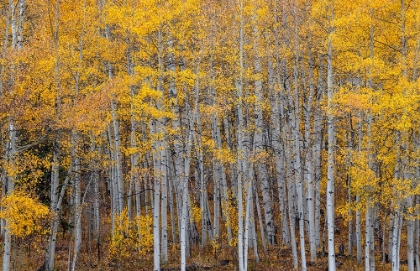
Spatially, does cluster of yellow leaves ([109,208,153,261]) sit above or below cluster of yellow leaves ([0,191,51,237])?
below

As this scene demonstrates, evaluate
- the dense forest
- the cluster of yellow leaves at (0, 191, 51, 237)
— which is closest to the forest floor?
the dense forest

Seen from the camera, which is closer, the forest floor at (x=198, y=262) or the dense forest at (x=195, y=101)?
the dense forest at (x=195, y=101)

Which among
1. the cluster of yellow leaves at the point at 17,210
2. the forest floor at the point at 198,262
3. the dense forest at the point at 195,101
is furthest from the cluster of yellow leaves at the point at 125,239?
the cluster of yellow leaves at the point at 17,210

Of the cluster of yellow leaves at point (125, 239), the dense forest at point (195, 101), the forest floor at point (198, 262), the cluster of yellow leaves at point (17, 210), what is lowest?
the forest floor at point (198, 262)

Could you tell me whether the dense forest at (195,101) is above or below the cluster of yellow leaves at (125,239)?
above

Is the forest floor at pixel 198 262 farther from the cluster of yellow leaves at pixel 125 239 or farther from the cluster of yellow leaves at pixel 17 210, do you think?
the cluster of yellow leaves at pixel 17 210

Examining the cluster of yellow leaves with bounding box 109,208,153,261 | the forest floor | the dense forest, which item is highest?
the dense forest

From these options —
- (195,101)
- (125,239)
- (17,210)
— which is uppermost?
(195,101)

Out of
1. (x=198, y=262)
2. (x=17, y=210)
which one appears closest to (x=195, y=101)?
(x=198, y=262)

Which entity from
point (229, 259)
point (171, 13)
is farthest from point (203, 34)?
point (229, 259)

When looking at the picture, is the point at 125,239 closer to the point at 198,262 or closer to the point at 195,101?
the point at 198,262

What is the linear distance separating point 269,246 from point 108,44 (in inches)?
425

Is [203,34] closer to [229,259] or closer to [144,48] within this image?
[144,48]

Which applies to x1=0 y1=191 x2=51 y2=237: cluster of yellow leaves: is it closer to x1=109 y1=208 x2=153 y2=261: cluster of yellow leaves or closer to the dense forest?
the dense forest
